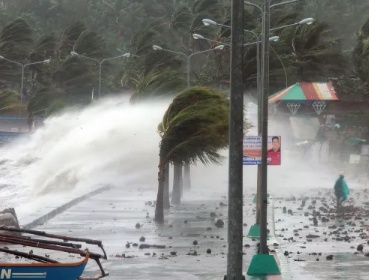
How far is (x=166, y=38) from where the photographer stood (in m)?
170

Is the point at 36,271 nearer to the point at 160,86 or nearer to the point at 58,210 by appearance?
the point at 58,210

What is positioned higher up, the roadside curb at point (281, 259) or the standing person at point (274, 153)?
the standing person at point (274, 153)

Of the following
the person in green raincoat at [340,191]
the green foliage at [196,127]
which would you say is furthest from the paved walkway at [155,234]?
the person in green raincoat at [340,191]

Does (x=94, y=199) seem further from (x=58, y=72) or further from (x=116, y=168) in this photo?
(x=58, y=72)

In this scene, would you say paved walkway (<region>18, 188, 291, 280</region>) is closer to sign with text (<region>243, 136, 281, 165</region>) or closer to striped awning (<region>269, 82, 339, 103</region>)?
sign with text (<region>243, 136, 281, 165</region>)

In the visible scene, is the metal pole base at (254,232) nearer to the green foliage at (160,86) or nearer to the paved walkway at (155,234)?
the paved walkway at (155,234)

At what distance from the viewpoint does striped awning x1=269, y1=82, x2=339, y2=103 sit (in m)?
83.4

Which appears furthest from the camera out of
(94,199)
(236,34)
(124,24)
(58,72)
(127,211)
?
(124,24)

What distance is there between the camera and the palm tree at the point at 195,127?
1203 inches

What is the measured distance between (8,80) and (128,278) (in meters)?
139

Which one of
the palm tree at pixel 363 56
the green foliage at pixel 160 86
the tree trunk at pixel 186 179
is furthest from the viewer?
the palm tree at pixel 363 56

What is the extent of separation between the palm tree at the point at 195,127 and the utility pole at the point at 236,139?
15074mm

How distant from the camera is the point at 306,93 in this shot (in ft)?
278

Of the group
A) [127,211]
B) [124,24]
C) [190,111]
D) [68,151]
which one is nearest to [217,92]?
[190,111]
